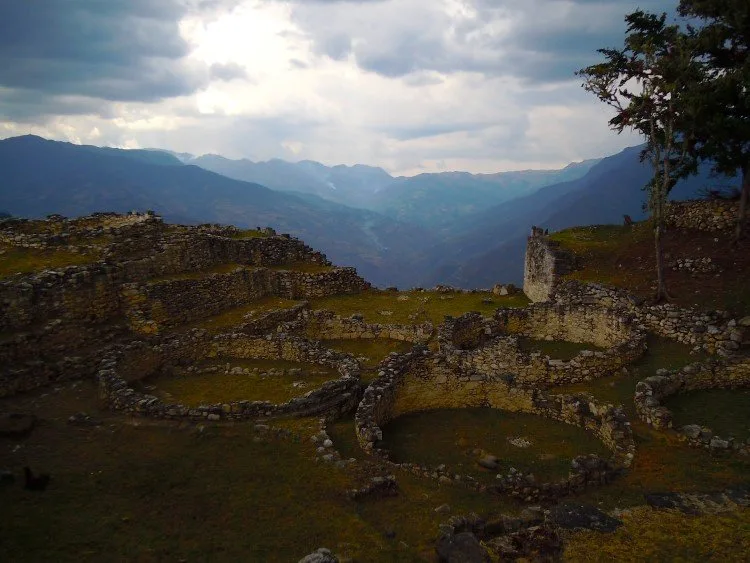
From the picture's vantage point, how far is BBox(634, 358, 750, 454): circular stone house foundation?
15.9 meters

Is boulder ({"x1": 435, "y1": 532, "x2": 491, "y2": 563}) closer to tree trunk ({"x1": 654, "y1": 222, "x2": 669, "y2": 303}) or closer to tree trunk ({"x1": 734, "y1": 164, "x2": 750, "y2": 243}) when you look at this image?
tree trunk ({"x1": 654, "y1": 222, "x2": 669, "y2": 303})

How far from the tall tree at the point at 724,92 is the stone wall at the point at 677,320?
290 inches

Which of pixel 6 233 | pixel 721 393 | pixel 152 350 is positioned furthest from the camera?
pixel 6 233

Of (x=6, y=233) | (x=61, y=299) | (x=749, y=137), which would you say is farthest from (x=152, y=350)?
(x=749, y=137)

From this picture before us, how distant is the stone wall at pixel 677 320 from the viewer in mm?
20312

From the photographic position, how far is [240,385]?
64.6 ft

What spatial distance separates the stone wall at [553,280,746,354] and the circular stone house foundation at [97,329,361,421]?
48.3 feet

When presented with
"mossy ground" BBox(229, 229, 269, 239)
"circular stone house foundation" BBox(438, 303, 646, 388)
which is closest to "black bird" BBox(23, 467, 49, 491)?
"circular stone house foundation" BBox(438, 303, 646, 388)

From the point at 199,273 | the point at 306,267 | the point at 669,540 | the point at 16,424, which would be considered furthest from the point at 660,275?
the point at 16,424

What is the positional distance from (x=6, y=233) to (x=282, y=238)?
16.8 m

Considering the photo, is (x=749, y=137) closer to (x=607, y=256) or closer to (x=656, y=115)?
(x=656, y=115)

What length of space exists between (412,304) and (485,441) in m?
16.6

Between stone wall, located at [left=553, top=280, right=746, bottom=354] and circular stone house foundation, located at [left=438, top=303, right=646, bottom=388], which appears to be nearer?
circular stone house foundation, located at [left=438, top=303, right=646, bottom=388]

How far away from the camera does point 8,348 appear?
1916 centimetres
